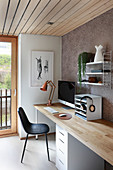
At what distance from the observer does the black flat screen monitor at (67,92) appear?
3.01 m

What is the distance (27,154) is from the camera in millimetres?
2967

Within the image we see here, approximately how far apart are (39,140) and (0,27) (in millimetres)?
2413

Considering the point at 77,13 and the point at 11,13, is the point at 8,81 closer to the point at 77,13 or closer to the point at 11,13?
the point at 11,13

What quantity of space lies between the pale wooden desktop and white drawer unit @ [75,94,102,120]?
0.09m

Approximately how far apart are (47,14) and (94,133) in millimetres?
1782

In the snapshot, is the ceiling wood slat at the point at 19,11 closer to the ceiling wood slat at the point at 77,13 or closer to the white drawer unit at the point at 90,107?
the ceiling wood slat at the point at 77,13

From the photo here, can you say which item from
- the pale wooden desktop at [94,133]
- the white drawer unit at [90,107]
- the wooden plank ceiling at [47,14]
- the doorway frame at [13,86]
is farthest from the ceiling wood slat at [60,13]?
the pale wooden desktop at [94,133]

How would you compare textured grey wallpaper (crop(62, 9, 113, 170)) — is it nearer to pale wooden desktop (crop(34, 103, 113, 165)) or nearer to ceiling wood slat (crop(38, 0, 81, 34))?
pale wooden desktop (crop(34, 103, 113, 165))

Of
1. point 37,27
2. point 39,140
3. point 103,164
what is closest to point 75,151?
point 103,164

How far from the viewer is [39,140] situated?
11.7 ft

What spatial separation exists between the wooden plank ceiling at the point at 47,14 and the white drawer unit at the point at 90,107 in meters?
1.23

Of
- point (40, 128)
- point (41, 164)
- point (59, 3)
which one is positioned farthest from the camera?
point (40, 128)

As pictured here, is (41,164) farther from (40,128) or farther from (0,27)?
(0,27)

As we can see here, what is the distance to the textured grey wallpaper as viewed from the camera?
2363 millimetres
